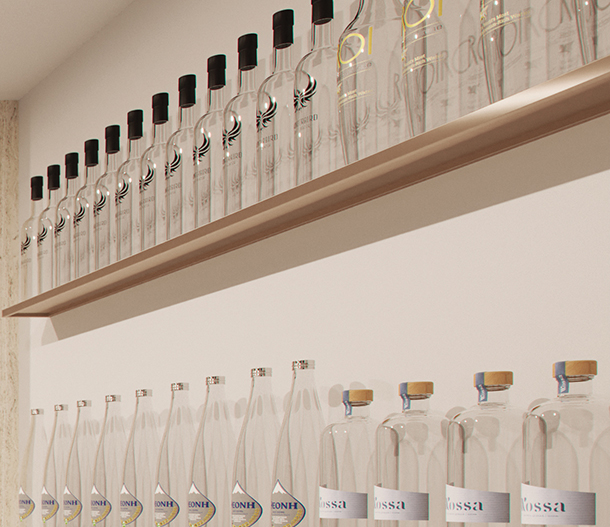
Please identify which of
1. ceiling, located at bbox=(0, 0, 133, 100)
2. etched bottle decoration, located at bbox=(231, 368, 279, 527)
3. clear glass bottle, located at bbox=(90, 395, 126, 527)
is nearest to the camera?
etched bottle decoration, located at bbox=(231, 368, 279, 527)

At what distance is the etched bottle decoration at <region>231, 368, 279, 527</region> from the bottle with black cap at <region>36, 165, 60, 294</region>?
885 millimetres

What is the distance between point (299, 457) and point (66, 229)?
105cm

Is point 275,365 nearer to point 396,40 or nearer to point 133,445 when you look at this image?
point 133,445

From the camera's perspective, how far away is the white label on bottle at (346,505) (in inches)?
44.3

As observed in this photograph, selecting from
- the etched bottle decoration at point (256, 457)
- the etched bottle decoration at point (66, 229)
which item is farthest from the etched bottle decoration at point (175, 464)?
the etched bottle decoration at point (66, 229)

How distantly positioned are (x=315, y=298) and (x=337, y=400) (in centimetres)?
19

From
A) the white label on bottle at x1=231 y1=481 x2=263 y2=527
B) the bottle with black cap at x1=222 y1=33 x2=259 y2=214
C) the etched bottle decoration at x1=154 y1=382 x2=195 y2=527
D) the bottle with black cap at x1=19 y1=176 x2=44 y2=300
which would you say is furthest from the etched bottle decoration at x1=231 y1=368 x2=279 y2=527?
the bottle with black cap at x1=19 y1=176 x2=44 y2=300

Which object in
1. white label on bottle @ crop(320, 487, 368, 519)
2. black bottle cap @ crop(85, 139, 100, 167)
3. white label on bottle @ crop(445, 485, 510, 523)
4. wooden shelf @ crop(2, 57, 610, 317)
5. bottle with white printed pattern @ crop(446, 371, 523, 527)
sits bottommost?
white label on bottle @ crop(320, 487, 368, 519)

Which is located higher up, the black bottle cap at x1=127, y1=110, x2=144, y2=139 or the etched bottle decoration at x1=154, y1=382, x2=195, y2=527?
the black bottle cap at x1=127, y1=110, x2=144, y2=139

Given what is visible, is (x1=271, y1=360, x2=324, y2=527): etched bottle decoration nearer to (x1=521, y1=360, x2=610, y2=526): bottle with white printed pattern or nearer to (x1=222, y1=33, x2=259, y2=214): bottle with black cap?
(x1=222, y1=33, x2=259, y2=214): bottle with black cap

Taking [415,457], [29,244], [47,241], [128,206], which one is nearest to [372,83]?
[415,457]

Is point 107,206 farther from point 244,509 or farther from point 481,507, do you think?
point 481,507

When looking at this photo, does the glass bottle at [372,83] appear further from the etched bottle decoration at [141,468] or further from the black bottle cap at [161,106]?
the etched bottle decoration at [141,468]

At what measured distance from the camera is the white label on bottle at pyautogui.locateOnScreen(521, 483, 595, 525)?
84 cm
